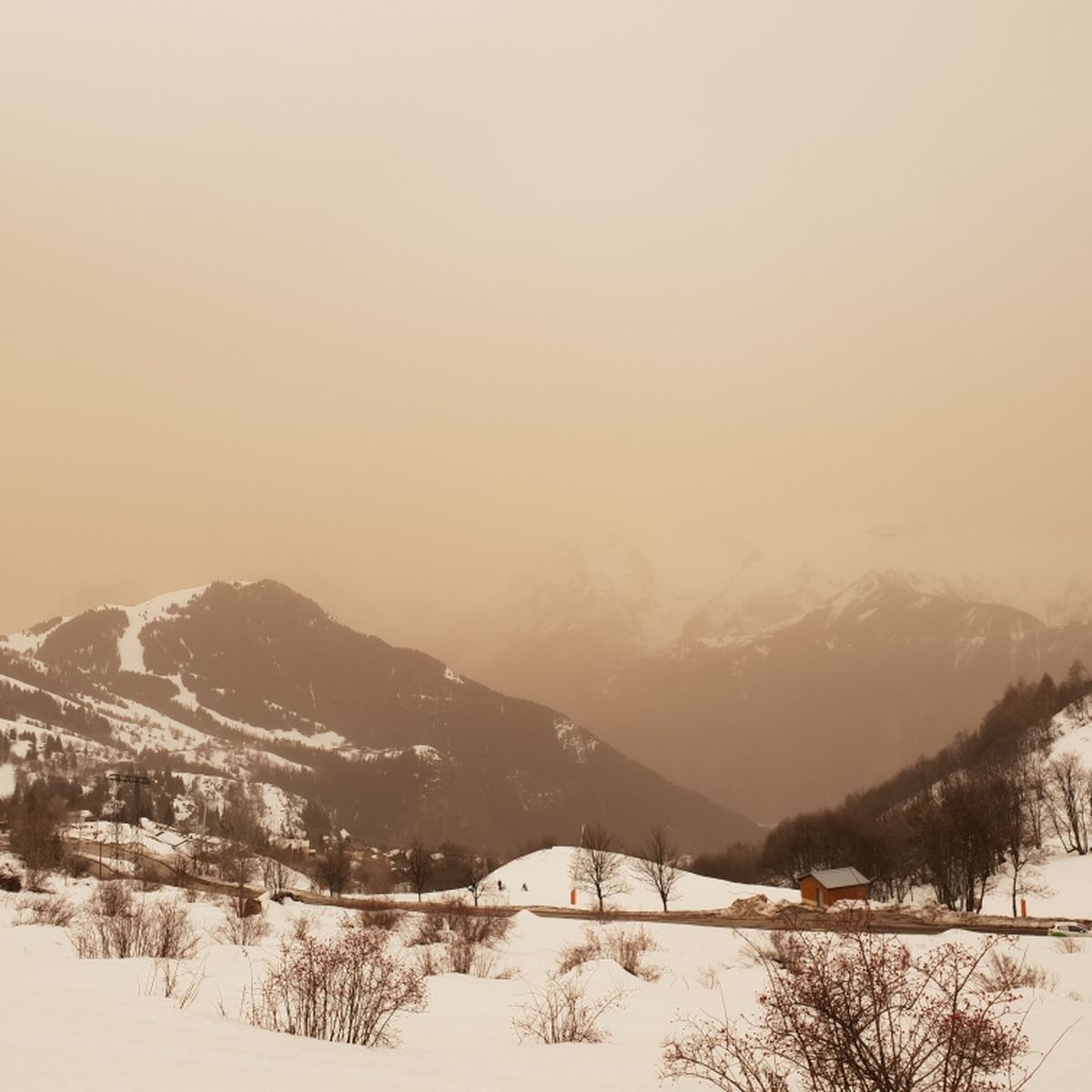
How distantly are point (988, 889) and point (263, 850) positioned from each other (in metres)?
88.9

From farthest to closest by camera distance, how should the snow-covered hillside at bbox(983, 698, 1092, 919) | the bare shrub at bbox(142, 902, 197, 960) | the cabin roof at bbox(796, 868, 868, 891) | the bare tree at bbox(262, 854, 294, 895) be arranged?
the bare tree at bbox(262, 854, 294, 895) → the cabin roof at bbox(796, 868, 868, 891) → the snow-covered hillside at bbox(983, 698, 1092, 919) → the bare shrub at bbox(142, 902, 197, 960)

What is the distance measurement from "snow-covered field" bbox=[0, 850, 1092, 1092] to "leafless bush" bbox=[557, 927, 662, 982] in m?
0.75

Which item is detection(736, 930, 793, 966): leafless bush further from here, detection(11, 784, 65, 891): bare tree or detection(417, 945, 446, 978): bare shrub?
detection(11, 784, 65, 891): bare tree

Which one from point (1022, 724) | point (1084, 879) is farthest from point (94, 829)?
point (1022, 724)

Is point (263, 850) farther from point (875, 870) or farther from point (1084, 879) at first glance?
point (1084, 879)

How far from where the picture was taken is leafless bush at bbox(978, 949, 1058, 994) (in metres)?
20.1

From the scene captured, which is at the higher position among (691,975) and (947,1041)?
(947,1041)

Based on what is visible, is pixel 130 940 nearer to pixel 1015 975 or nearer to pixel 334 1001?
pixel 334 1001

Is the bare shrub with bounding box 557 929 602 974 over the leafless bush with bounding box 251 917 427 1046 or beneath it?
beneath

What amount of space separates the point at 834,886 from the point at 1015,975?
42339mm

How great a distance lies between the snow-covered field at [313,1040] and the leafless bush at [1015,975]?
0.41 meters

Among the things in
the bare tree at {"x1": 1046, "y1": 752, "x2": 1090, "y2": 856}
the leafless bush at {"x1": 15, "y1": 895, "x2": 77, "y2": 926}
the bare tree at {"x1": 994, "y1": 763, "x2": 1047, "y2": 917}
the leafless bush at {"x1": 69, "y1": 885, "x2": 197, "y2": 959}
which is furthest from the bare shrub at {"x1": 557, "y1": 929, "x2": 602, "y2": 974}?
the bare tree at {"x1": 1046, "y1": 752, "x2": 1090, "y2": 856}

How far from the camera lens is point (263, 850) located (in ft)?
371

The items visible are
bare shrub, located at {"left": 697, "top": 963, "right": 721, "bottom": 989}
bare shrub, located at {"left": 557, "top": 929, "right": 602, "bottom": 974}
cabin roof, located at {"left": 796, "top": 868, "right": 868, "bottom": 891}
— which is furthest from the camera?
cabin roof, located at {"left": 796, "top": 868, "right": 868, "bottom": 891}
